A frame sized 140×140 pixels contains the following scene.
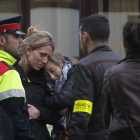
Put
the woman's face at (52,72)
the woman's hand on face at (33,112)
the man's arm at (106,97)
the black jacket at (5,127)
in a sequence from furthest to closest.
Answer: the woman's face at (52,72) < the woman's hand on face at (33,112) < the man's arm at (106,97) < the black jacket at (5,127)

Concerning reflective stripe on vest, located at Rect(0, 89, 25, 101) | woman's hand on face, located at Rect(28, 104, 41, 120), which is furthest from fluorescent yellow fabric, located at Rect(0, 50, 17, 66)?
woman's hand on face, located at Rect(28, 104, 41, 120)

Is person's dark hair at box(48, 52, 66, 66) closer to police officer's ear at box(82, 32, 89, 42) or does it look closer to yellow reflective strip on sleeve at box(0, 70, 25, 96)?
police officer's ear at box(82, 32, 89, 42)

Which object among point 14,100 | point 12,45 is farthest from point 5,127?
point 12,45

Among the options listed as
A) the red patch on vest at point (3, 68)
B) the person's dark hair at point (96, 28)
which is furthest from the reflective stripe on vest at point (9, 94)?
the person's dark hair at point (96, 28)

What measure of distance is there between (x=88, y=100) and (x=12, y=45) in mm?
802

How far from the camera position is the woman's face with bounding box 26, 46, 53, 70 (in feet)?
14.7

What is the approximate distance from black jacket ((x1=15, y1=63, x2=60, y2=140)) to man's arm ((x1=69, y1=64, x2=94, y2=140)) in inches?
21.1

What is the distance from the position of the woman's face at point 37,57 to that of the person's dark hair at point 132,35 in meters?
1.26

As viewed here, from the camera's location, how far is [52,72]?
459cm

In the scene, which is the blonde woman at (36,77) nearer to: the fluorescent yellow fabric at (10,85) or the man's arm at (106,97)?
the fluorescent yellow fabric at (10,85)

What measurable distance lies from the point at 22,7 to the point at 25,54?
10.8 ft

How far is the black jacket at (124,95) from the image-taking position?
128 inches

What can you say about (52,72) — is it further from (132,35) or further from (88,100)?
(132,35)

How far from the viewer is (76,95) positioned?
4.11 metres
